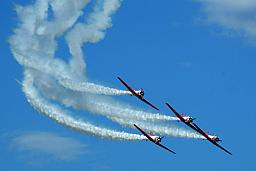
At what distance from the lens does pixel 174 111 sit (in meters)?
87.3

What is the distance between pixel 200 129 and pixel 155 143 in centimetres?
846

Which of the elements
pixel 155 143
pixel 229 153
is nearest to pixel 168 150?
pixel 155 143

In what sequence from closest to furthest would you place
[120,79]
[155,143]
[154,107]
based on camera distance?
1. [154,107]
2. [120,79]
3. [155,143]

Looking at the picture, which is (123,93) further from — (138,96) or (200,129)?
(200,129)

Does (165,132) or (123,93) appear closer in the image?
(123,93)

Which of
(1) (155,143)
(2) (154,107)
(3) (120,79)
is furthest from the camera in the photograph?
(1) (155,143)

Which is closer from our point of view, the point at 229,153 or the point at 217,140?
the point at 229,153

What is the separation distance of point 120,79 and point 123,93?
4732mm

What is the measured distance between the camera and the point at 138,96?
3268 inches

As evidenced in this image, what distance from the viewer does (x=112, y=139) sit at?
80250 mm

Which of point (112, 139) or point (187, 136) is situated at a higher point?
point (187, 136)

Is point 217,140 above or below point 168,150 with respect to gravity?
above

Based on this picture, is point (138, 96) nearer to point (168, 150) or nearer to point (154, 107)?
point (154, 107)

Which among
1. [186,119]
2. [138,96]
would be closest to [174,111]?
[186,119]
